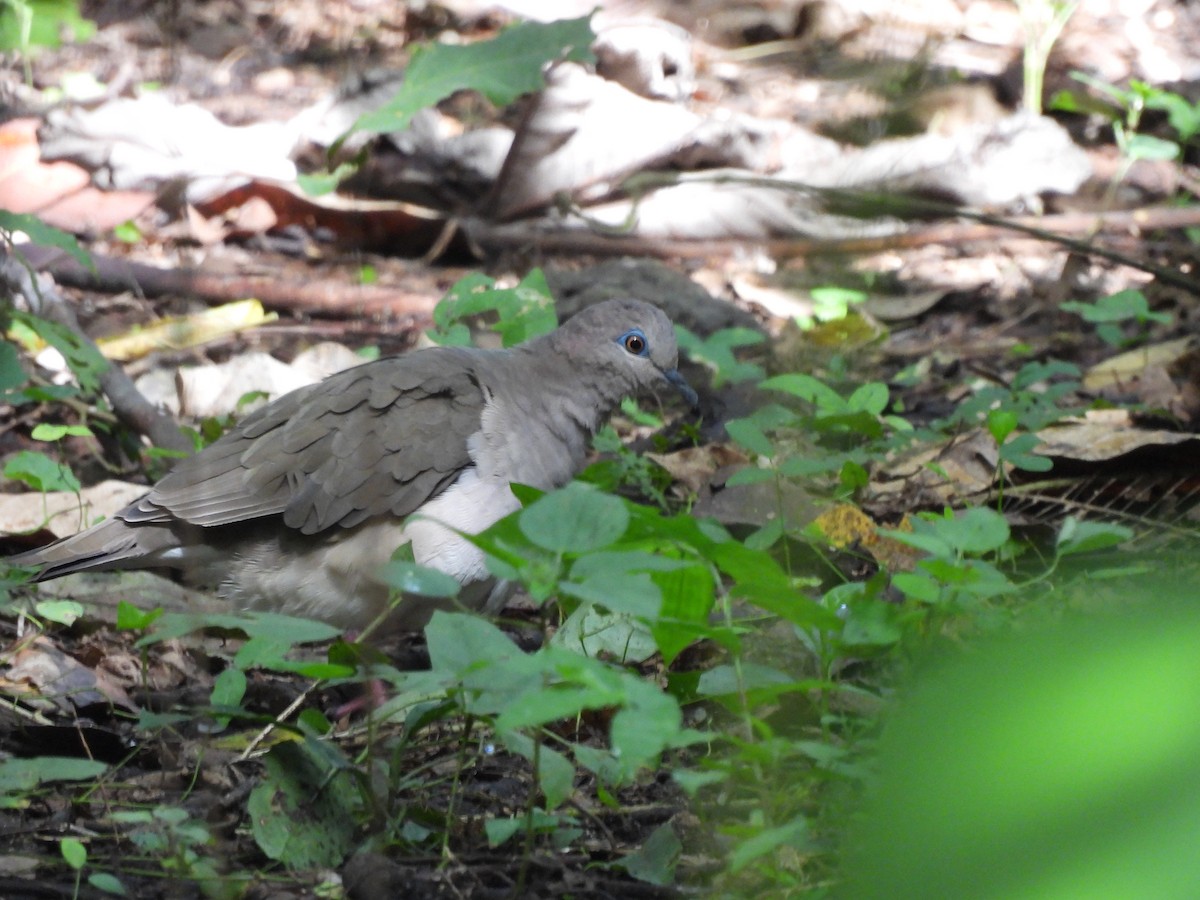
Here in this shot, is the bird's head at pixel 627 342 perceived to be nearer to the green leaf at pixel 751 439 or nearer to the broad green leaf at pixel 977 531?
the green leaf at pixel 751 439

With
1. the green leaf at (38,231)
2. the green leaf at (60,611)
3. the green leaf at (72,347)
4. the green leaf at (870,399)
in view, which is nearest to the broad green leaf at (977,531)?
the green leaf at (870,399)

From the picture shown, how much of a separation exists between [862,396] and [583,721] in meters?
1.59

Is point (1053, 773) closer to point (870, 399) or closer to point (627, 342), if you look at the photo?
point (870, 399)

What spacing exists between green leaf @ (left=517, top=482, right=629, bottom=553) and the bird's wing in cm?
220

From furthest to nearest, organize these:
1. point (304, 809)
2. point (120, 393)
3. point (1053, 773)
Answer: point (120, 393)
point (304, 809)
point (1053, 773)

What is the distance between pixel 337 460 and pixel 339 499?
0.41ft

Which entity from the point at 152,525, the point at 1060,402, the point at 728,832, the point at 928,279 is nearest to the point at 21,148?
the point at 152,525

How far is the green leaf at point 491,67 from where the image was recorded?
528cm

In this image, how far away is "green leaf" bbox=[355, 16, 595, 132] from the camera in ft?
17.3

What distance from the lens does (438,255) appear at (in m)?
7.66

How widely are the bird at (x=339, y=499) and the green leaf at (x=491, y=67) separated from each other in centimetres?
128

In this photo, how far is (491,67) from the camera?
5.39m

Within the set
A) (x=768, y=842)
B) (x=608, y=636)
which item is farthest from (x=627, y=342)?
(x=768, y=842)

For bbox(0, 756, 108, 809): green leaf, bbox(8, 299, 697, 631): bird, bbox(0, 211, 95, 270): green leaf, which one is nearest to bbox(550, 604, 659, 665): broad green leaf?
bbox(8, 299, 697, 631): bird
